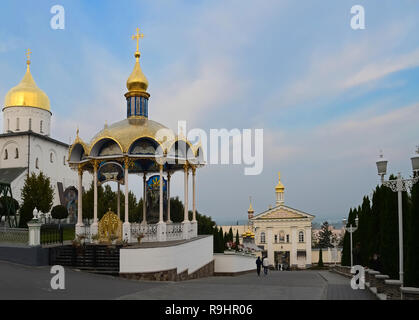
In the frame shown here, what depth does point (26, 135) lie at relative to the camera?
5016 centimetres

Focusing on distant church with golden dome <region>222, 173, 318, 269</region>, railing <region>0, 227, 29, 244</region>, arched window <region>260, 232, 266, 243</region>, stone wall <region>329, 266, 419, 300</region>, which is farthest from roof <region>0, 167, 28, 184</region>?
arched window <region>260, 232, 266, 243</region>

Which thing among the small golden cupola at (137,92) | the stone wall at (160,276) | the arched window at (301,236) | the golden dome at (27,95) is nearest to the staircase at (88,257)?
the stone wall at (160,276)

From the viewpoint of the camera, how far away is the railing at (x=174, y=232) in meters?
19.0

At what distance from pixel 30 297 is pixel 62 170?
1936 inches

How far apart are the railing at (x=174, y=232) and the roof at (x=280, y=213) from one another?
58.3m

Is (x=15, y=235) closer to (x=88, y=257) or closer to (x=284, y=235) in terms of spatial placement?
(x=88, y=257)

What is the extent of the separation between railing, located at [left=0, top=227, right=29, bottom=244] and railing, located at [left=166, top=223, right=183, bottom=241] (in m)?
5.97

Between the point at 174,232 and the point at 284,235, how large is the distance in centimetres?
5950

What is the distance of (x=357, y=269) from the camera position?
15.8m

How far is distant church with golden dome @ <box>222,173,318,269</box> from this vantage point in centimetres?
7475
